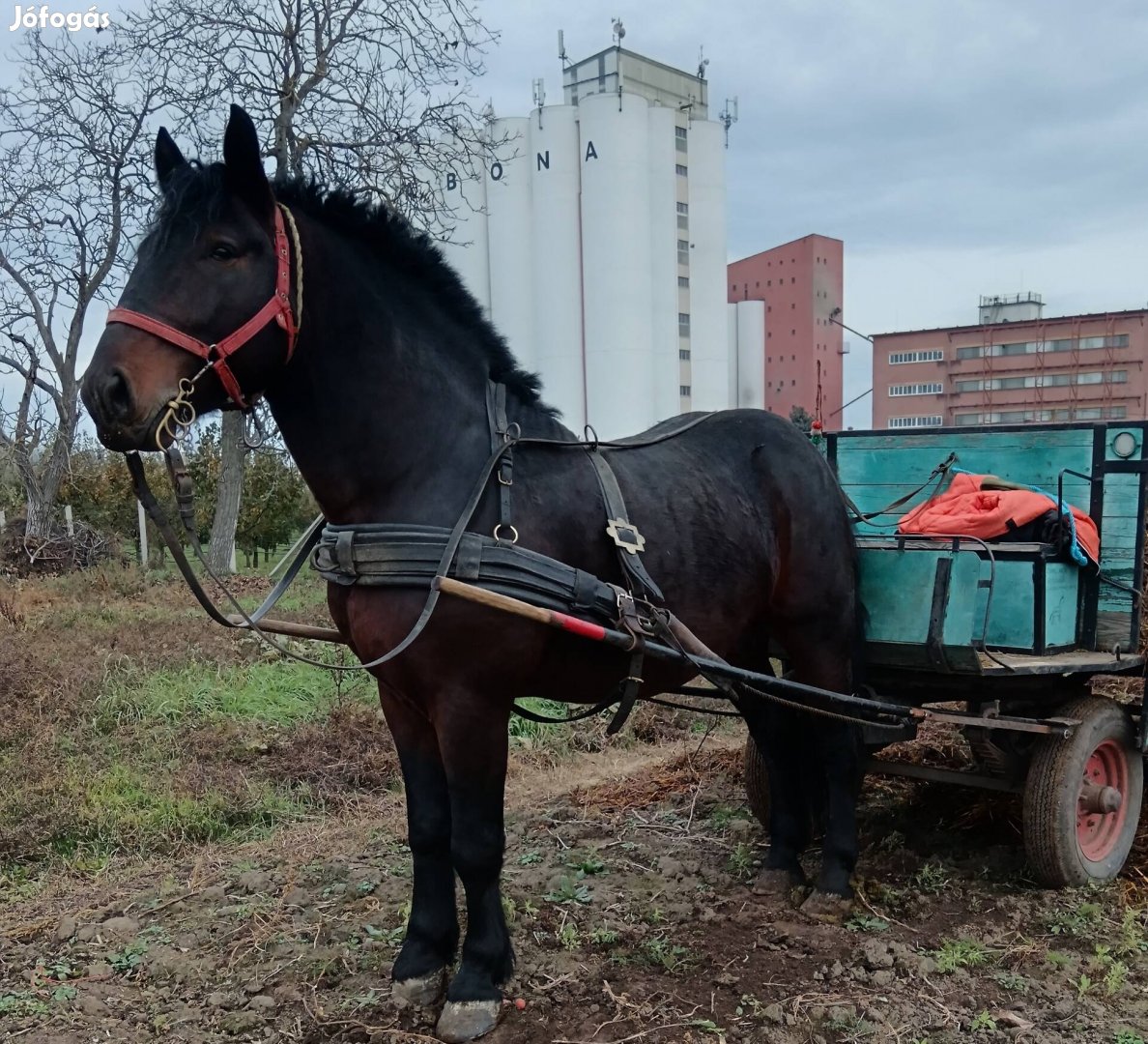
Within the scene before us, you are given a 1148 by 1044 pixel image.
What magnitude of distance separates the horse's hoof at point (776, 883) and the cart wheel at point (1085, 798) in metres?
0.89

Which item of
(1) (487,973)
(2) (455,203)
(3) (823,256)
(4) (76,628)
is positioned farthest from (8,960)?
(3) (823,256)

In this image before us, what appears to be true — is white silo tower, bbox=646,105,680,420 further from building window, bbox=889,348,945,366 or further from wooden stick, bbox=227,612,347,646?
wooden stick, bbox=227,612,347,646

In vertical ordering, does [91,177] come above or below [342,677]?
above

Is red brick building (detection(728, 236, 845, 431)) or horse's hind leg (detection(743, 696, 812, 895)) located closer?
horse's hind leg (detection(743, 696, 812, 895))

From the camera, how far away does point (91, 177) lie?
11344mm

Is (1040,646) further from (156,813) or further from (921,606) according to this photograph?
(156,813)

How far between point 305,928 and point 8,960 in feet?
3.16

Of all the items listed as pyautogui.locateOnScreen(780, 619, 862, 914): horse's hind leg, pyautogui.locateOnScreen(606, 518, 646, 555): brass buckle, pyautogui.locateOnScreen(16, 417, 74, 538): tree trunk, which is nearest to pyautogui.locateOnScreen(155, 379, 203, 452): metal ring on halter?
pyautogui.locateOnScreen(606, 518, 646, 555): brass buckle

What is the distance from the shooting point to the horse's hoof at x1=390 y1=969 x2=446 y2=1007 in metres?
2.95

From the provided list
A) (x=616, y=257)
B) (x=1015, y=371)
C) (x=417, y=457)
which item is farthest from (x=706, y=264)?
(x=417, y=457)

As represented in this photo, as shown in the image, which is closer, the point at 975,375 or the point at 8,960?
the point at 8,960

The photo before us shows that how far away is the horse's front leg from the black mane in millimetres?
997

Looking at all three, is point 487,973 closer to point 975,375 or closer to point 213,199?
point 213,199

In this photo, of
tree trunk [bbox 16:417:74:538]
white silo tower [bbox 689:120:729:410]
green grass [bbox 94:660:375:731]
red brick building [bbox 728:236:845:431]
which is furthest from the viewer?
red brick building [bbox 728:236:845:431]
